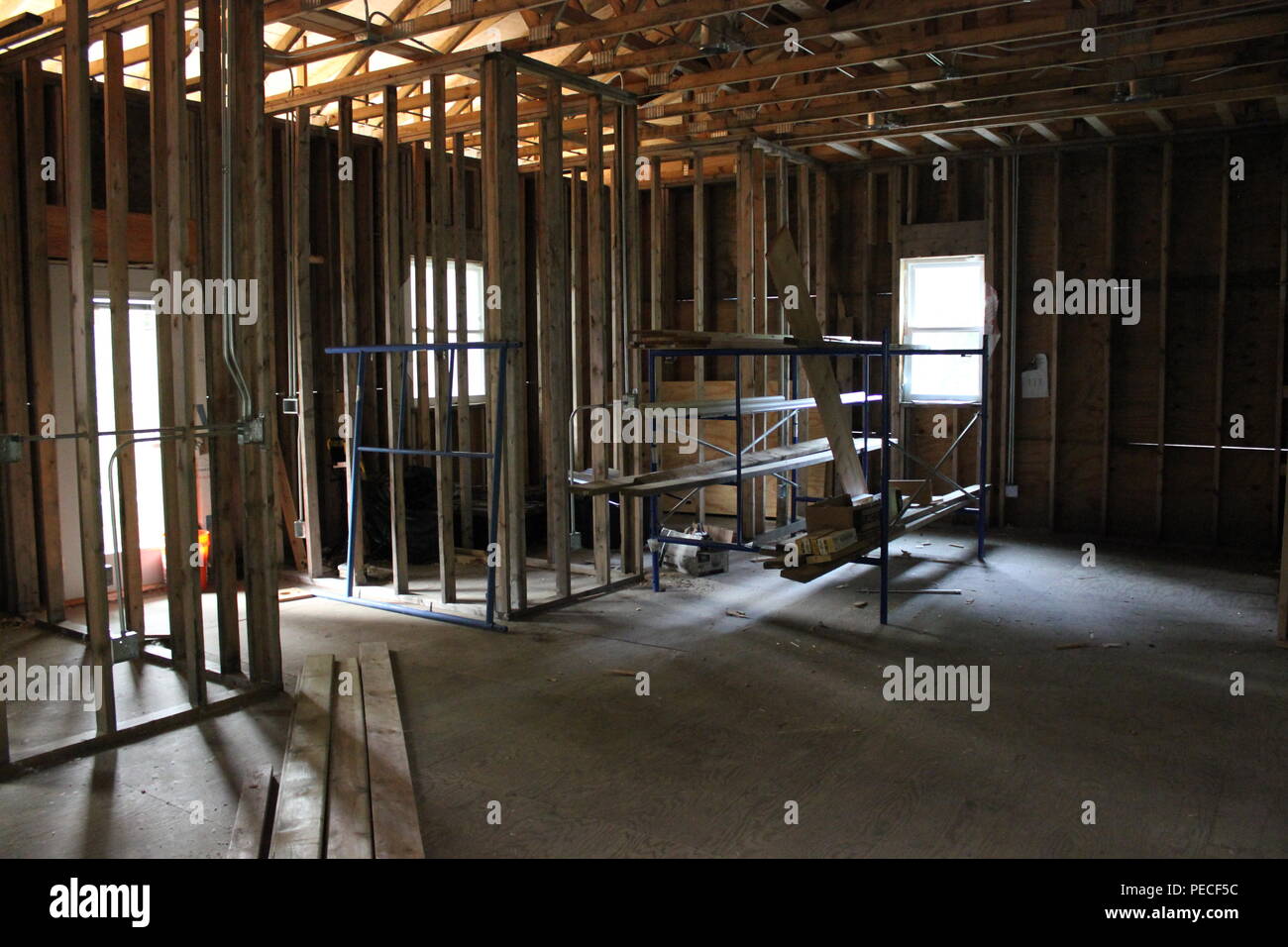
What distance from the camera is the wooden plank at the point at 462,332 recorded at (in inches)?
264

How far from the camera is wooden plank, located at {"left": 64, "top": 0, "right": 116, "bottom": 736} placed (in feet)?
14.2

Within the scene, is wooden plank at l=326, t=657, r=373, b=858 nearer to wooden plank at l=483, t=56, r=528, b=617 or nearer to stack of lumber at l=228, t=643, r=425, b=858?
stack of lumber at l=228, t=643, r=425, b=858

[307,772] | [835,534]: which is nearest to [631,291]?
[835,534]

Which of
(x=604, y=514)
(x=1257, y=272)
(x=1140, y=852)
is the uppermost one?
(x=1257, y=272)

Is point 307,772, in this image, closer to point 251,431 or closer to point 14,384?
point 251,431

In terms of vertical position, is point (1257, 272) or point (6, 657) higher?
point (1257, 272)

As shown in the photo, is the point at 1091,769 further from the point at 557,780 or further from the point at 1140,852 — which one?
the point at 557,780

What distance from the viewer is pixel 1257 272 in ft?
27.6

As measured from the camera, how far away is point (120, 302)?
15.5 feet

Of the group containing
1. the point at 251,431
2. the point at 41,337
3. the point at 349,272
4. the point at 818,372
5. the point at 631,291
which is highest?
the point at 349,272

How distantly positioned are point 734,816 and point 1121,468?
21.9 feet

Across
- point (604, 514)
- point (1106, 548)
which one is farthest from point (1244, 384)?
point (604, 514)

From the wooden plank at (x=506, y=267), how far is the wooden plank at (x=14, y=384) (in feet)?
9.09

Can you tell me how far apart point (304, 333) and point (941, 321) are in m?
5.67
